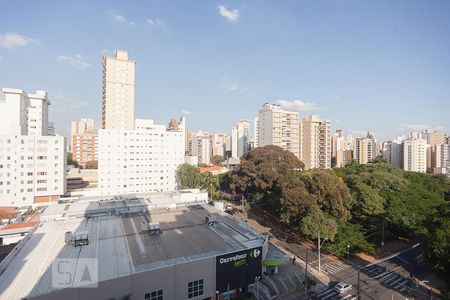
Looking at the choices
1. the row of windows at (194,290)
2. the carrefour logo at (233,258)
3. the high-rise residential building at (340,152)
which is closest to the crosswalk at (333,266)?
the carrefour logo at (233,258)

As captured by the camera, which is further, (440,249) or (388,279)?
(388,279)

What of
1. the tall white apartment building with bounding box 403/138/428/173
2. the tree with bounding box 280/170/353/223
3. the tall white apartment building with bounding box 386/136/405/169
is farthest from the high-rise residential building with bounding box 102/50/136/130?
the tall white apartment building with bounding box 386/136/405/169

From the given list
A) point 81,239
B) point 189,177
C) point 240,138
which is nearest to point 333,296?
point 81,239

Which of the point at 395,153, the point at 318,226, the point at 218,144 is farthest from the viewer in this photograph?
the point at 218,144

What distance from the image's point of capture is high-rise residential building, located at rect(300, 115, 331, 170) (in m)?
76.8

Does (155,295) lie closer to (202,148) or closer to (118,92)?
(118,92)

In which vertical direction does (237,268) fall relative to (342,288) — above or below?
above

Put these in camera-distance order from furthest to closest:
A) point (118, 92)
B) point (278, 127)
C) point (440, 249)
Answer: point (278, 127)
point (118, 92)
point (440, 249)

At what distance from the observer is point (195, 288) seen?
1695cm

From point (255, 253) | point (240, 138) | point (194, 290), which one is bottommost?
point (194, 290)

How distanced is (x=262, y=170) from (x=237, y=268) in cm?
2543

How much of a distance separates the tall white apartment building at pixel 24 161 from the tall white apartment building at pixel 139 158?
25.4 feet

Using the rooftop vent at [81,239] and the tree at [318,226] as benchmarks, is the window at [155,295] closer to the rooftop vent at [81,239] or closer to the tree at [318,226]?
the rooftop vent at [81,239]

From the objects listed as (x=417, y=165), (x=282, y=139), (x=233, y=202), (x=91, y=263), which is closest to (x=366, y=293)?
(x=91, y=263)
